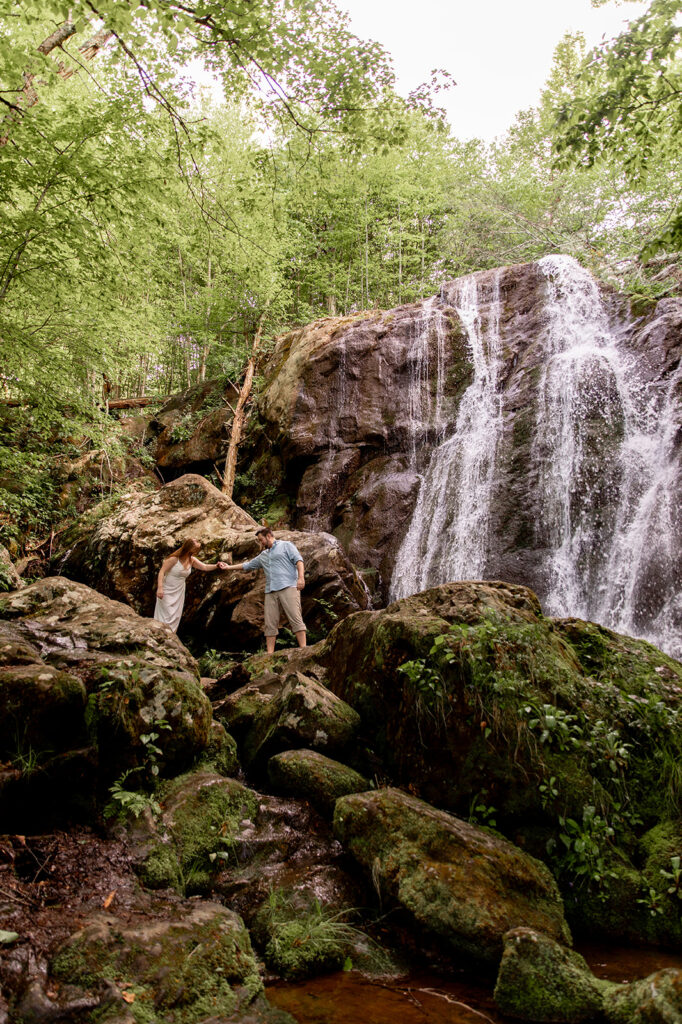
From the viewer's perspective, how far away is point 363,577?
38.1ft

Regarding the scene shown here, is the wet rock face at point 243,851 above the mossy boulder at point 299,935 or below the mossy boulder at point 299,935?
above

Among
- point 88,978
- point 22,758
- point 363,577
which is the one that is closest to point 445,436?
point 363,577

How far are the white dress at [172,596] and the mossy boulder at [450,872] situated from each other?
4412 mm

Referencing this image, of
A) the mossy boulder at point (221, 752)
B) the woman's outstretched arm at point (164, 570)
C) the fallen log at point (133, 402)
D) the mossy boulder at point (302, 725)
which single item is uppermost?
the fallen log at point (133, 402)

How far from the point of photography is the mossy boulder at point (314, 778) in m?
4.15

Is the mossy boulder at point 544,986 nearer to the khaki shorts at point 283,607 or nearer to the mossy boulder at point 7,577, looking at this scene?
the khaki shorts at point 283,607

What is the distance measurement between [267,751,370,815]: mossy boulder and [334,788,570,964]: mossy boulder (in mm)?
382

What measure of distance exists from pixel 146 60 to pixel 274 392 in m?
10.2

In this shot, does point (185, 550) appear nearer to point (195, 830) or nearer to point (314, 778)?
point (314, 778)

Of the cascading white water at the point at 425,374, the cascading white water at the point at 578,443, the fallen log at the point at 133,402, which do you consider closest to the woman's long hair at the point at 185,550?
the cascading white water at the point at 578,443

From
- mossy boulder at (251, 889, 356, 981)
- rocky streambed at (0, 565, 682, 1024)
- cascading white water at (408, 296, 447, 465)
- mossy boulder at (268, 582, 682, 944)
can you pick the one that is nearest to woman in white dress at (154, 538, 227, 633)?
rocky streambed at (0, 565, 682, 1024)

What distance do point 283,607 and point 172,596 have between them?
5.23 ft

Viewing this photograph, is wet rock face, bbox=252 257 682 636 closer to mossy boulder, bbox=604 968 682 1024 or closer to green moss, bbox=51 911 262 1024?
mossy boulder, bbox=604 968 682 1024

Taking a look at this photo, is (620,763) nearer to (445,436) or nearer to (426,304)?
(445,436)
